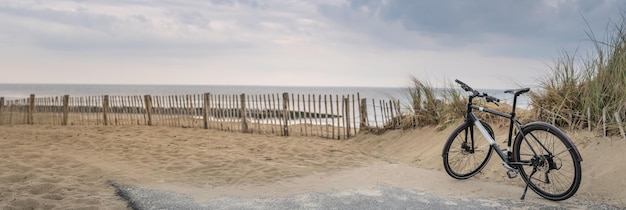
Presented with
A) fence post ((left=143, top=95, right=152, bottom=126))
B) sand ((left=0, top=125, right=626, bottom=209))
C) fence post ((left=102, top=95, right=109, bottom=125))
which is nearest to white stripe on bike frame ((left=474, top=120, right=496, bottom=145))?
sand ((left=0, top=125, right=626, bottom=209))

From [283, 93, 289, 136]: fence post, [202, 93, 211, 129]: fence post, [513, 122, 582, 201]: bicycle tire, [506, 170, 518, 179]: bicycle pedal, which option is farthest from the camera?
→ [202, 93, 211, 129]: fence post

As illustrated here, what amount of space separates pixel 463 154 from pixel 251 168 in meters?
2.71

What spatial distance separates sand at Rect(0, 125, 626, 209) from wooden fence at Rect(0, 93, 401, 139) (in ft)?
2.04

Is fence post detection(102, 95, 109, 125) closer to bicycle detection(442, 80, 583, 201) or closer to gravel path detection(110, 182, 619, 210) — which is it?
gravel path detection(110, 182, 619, 210)

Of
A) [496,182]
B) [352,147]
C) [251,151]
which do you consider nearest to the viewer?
[496,182]

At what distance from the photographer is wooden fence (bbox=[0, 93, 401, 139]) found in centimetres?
988

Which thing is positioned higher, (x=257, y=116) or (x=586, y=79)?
(x=586, y=79)

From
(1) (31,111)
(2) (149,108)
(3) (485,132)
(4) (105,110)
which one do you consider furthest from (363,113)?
(1) (31,111)

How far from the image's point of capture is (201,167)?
6363 millimetres

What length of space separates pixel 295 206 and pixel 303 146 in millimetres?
4292

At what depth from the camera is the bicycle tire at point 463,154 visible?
5.33 metres

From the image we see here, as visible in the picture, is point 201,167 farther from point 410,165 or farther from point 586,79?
point 586,79

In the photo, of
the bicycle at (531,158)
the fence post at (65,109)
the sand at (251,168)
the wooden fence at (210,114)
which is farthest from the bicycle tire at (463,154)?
the fence post at (65,109)

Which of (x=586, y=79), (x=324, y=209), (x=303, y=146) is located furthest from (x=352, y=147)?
(x=324, y=209)
